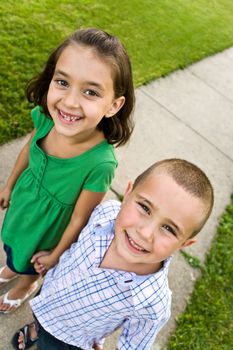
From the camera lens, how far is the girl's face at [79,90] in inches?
67.3

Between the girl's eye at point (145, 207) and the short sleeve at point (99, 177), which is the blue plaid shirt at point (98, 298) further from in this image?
the girl's eye at point (145, 207)

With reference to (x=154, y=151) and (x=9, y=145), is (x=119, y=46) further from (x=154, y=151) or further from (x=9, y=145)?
(x=154, y=151)

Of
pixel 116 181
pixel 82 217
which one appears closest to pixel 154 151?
pixel 116 181

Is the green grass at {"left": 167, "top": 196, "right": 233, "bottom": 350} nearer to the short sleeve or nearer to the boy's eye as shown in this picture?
the short sleeve

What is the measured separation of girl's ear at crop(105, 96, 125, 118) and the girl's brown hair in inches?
0.9

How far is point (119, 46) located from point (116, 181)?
74.8 inches

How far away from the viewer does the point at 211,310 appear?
3.00m

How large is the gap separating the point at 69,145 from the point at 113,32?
3.85 metres

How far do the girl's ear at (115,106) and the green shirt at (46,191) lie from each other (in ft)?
0.46

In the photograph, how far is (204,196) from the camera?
154 centimetres

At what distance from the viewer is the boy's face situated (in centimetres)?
150

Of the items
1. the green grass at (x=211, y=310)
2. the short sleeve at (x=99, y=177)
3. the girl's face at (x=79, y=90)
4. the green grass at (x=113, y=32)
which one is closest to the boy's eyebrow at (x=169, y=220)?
the short sleeve at (x=99, y=177)

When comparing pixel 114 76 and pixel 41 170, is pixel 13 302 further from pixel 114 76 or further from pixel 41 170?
pixel 114 76

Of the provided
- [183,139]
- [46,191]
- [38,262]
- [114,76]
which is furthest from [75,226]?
[183,139]
